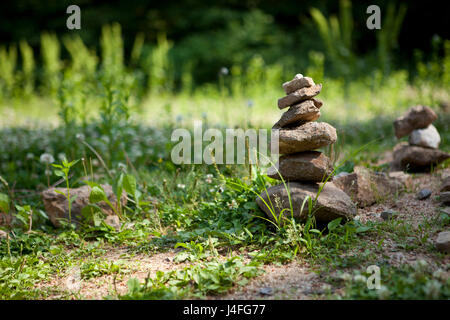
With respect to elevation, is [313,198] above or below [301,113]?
below

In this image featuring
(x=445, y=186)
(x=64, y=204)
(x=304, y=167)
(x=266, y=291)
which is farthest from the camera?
(x=64, y=204)

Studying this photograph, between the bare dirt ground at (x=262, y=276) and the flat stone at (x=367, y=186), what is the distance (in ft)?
0.68

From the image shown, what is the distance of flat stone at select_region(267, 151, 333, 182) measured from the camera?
8.93 feet

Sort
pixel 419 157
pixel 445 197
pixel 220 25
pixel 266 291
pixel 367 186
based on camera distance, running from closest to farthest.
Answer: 1. pixel 266 291
2. pixel 445 197
3. pixel 367 186
4. pixel 419 157
5. pixel 220 25

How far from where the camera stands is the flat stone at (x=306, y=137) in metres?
2.66

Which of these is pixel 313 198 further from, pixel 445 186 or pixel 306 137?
pixel 445 186

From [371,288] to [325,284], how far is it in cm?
26

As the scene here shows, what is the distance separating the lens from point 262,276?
2314mm

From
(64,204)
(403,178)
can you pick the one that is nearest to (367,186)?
(403,178)

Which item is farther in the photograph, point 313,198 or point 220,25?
point 220,25

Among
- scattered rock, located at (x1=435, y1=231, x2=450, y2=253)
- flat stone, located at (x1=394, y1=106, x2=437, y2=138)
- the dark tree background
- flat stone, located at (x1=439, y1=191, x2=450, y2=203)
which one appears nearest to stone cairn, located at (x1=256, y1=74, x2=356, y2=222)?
scattered rock, located at (x1=435, y1=231, x2=450, y2=253)

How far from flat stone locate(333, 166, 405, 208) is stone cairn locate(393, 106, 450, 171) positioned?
1.63 feet

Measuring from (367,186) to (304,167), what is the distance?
0.78 meters

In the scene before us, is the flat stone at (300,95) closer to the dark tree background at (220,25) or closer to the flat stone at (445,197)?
the flat stone at (445,197)
